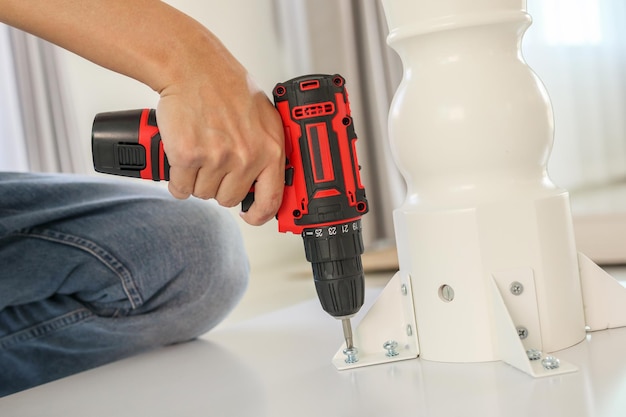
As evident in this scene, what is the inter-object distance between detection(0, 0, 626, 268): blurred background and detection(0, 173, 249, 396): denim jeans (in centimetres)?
143

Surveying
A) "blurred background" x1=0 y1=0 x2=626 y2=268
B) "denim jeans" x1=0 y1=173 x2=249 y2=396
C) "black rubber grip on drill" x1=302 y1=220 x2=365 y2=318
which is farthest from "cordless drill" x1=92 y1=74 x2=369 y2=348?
"blurred background" x1=0 y1=0 x2=626 y2=268

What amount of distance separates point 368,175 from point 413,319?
2.02 metres

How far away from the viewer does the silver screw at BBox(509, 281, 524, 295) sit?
86 cm

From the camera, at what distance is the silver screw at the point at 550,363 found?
82 centimetres

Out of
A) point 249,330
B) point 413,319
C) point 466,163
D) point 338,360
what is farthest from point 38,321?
point 466,163

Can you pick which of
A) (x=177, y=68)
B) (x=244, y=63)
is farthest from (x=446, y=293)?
(x=244, y=63)

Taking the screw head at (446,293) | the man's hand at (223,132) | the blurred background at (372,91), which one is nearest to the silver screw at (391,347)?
the screw head at (446,293)

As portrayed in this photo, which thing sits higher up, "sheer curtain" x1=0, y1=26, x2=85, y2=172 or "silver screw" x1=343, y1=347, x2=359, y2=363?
"sheer curtain" x1=0, y1=26, x2=85, y2=172

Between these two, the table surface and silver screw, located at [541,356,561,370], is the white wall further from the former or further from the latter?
silver screw, located at [541,356,561,370]

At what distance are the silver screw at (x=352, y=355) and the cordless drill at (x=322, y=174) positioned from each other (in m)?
0.06

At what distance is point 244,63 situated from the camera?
11.0 ft

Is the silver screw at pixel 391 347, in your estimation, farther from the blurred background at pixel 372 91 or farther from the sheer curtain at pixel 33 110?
the sheer curtain at pixel 33 110

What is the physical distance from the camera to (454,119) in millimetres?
873

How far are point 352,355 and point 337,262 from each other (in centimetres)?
13
